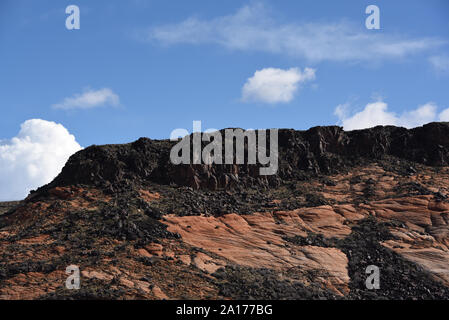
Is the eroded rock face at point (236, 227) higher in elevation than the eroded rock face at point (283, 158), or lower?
lower

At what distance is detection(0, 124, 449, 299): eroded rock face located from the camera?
3098 centimetres

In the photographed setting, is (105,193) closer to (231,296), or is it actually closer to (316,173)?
(231,296)

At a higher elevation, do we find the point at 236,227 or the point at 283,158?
the point at 283,158

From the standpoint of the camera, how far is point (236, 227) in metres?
39.9

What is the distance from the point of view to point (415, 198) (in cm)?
4512

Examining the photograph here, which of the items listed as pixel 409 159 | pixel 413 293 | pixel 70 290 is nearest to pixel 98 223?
pixel 70 290

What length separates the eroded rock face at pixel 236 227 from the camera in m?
31.0

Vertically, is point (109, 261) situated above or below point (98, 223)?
below

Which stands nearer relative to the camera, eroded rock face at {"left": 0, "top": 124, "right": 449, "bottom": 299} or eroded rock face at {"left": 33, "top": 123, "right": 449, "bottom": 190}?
eroded rock face at {"left": 0, "top": 124, "right": 449, "bottom": 299}

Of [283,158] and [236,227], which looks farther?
[283,158]

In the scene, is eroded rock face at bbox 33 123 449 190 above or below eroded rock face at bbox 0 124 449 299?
above

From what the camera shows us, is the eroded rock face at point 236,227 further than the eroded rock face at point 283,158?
No

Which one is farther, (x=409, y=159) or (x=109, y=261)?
(x=409, y=159)
